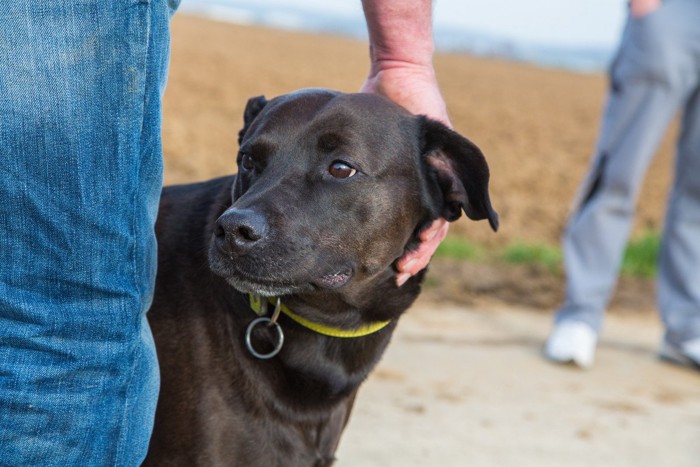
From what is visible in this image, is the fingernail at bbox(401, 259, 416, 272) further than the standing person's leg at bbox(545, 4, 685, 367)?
No

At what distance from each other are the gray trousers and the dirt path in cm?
37

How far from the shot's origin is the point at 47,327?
1861mm

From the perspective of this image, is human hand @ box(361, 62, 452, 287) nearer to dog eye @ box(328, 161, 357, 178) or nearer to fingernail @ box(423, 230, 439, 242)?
fingernail @ box(423, 230, 439, 242)

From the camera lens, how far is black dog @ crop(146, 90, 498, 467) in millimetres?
2516

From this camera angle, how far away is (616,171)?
5.15 metres

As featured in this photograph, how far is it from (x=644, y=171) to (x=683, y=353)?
3.42 ft

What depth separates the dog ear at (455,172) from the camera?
2717 mm

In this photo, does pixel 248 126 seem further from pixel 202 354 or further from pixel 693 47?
pixel 693 47

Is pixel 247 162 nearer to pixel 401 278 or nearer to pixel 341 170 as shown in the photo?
pixel 341 170

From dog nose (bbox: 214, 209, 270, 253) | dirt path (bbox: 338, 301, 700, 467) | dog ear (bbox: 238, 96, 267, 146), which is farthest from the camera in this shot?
dirt path (bbox: 338, 301, 700, 467)

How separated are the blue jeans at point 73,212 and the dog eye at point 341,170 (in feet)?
2.33

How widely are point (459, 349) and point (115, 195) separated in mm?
3390

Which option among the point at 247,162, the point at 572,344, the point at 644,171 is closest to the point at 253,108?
the point at 247,162

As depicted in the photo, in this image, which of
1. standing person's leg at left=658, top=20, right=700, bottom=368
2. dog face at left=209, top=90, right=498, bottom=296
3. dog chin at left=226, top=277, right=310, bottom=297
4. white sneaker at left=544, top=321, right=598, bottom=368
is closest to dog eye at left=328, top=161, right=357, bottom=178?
dog face at left=209, top=90, right=498, bottom=296
